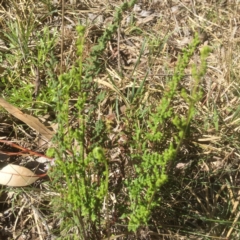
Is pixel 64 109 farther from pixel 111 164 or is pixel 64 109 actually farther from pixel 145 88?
pixel 145 88

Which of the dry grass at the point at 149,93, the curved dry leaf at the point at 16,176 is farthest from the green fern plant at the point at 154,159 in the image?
the curved dry leaf at the point at 16,176

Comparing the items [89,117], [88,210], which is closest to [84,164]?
[88,210]

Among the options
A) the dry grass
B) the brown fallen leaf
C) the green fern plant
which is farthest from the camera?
the brown fallen leaf

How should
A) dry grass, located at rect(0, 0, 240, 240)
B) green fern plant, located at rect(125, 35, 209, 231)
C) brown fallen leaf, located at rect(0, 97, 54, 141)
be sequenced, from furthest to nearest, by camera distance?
brown fallen leaf, located at rect(0, 97, 54, 141) < dry grass, located at rect(0, 0, 240, 240) < green fern plant, located at rect(125, 35, 209, 231)

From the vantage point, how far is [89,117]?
2107 mm

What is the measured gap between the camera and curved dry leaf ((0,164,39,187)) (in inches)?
84.4

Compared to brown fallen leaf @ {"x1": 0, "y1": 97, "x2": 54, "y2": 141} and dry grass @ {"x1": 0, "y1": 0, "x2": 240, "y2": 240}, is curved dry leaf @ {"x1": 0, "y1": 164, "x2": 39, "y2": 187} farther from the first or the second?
brown fallen leaf @ {"x1": 0, "y1": 97, "x2": 54, "y2": 141}

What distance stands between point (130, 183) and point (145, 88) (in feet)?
2.48

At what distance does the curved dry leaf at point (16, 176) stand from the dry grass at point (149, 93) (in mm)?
45

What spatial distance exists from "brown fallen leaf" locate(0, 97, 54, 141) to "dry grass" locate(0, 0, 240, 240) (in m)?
0.06

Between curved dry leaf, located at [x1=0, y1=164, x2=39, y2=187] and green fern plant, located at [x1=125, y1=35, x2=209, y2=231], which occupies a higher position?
green fern plant, located at [x1=125, y1=35, x2=209, y2=231]

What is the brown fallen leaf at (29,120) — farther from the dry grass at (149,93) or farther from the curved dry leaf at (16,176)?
the curved dry leaf at (16,176)

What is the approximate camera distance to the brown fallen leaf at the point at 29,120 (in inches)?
89.5

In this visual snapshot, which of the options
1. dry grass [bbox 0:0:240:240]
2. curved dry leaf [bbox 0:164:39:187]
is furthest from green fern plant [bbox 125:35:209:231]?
curved dry leaf [bbox 0:164:39:187]
